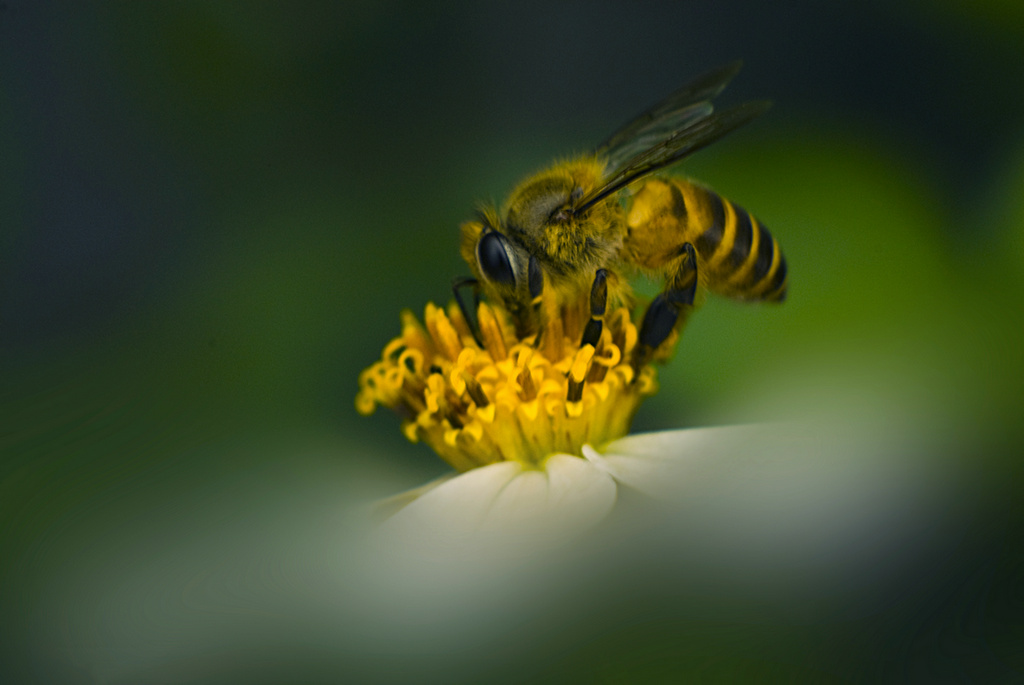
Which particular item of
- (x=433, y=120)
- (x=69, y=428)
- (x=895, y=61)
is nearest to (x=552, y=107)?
(x=433, y=120)

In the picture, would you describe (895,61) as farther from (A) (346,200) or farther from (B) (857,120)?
(A) (346,200)

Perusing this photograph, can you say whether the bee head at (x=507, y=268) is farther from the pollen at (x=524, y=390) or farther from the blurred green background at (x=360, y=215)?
the blurred green background at (x=360, y=215)

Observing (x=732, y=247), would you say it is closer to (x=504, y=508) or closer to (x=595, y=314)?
(x=595, y=314)

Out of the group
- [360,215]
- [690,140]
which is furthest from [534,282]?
[360,215]

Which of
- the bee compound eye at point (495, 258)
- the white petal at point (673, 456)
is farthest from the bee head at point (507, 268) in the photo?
the white petal at point (673, 456)

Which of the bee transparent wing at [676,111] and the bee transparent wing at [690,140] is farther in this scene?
the bee transparent wing at [676,111]

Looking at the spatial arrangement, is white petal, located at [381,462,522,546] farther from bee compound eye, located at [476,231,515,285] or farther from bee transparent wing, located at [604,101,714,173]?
bee transparent wing, located at [604,101,714,173]
